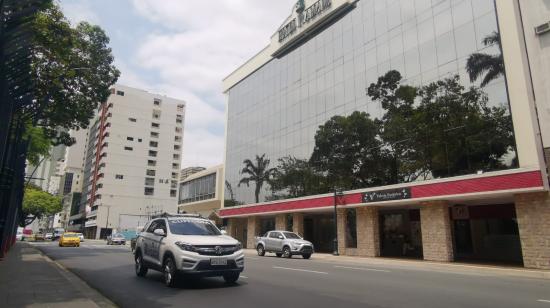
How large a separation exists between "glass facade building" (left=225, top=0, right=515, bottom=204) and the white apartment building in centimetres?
5560

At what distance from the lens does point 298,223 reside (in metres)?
32.1

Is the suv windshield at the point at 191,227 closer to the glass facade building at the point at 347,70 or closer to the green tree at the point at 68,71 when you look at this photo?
the green tree at the point at 68,71

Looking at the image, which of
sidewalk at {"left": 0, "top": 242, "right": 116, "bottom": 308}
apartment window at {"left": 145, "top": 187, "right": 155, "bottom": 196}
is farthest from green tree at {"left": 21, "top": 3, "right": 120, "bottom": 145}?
apartment window at {"left": 145, "top": 187, "right": 155, "bottom": 196}

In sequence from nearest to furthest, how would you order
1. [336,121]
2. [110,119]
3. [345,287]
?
1. [345,287]
2. [336,121]
3. [110,119]

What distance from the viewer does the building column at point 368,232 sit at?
976 inches

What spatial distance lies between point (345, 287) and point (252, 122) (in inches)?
1362

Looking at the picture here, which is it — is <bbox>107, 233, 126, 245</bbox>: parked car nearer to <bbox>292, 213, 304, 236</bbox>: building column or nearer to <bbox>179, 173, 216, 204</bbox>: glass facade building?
<bbox>179, 173, 216, 204</bbox>: glass facade building

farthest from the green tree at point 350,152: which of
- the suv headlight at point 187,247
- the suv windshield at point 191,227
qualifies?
the suv headlight at point 187,247

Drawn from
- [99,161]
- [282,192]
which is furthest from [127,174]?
[282,192]

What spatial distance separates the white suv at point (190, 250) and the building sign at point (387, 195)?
581 inches

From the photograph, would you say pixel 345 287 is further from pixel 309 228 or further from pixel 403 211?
pixel 309 228

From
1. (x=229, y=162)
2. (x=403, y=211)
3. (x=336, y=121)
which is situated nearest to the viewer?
(x=403, y=211)

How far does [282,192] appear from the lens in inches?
1401

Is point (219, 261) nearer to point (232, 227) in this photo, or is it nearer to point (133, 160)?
point (232, 227)
